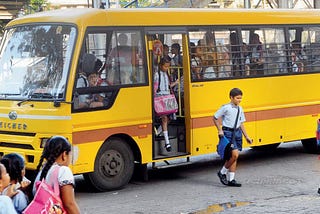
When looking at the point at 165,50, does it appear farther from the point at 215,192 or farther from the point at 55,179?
the point at 55,179

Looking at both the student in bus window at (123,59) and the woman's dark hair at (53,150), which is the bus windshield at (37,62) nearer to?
the student in bus window at (123,59)

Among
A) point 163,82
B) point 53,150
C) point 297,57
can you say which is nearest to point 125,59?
point 163,82

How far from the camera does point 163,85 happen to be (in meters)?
11.3

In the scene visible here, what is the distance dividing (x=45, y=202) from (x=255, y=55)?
27.8ft

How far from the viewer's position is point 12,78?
34.3 ft

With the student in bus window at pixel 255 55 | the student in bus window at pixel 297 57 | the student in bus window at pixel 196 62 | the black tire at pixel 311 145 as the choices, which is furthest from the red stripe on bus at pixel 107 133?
the black tire at pixel 311 145

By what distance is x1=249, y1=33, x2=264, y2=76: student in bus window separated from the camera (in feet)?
41.0

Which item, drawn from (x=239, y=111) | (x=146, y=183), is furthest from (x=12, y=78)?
(x=239, y=111)

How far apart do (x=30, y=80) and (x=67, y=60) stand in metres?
0.71

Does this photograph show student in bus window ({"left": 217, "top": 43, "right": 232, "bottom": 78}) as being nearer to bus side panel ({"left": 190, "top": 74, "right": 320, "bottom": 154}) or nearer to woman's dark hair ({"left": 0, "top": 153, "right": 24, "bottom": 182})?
bus side panel ({"left": 190, "top": 74, "right": 320, "bottom": 154})

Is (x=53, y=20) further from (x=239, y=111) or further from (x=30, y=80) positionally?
(x=239, y=111)

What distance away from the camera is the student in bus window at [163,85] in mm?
11141

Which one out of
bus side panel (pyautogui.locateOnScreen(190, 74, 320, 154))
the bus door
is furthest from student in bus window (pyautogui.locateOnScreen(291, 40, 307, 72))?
the bus door

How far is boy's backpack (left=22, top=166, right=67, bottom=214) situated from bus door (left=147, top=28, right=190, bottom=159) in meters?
6.12
